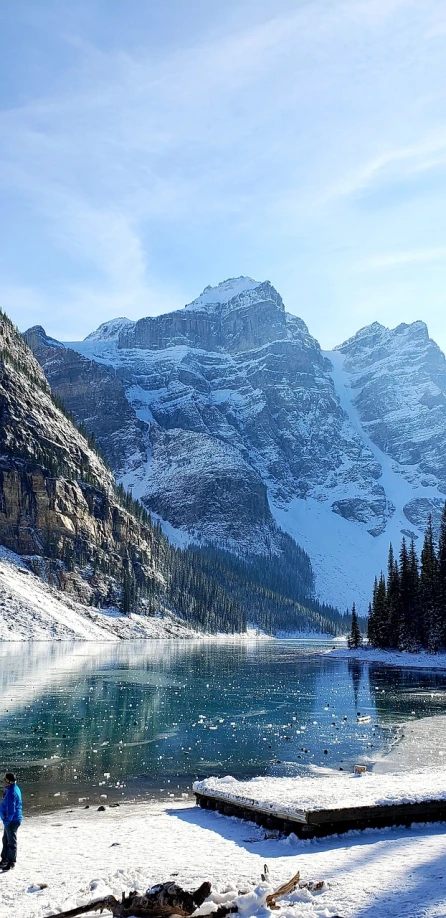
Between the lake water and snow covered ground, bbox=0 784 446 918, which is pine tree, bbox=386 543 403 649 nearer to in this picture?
the lake water

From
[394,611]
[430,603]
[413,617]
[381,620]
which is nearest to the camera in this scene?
[430,603]

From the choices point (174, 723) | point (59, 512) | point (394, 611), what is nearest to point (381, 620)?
point (394, 611)

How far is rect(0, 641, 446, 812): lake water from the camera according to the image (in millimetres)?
27186

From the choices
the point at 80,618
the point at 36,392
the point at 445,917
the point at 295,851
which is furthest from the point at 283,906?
the point at 36,392

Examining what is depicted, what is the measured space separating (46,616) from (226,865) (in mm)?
110159

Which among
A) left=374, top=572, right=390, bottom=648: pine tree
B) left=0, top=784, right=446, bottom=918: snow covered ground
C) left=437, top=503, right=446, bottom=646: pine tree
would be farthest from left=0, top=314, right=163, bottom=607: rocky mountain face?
left=0, top=784, right=446, bottom=918: snow covered ground

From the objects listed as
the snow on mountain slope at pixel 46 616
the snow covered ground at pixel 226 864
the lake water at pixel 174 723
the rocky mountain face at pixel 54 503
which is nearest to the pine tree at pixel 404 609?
the lake water at pixel 174 723

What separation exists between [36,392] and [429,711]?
15869cm

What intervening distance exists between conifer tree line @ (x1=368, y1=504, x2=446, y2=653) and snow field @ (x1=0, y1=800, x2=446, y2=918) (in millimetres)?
73078

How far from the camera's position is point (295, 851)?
1581cm

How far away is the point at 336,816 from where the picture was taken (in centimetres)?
1694

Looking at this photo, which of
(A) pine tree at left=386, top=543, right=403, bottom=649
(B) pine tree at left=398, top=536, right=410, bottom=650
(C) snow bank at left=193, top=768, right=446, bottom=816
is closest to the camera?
(C) snow bank at left=193, top=768, right=446, bottom=816

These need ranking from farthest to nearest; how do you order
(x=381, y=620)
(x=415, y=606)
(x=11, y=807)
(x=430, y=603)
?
(x=381, y=620), (x=415, y=606), (x=430, y=603), (x=11, y=807)

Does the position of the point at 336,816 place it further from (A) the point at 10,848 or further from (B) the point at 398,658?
(B) the point at 398,658
